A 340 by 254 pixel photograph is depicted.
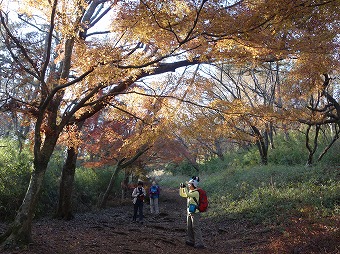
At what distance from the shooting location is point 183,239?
30.3 feet

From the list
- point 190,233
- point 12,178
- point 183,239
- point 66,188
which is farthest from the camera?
point 66,188

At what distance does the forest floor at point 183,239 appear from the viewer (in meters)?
6.50

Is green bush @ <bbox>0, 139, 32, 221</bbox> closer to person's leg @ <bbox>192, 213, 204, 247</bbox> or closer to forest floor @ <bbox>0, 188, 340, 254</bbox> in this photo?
forest floor @ <bbox>0, 188, 340, 254</bbox>

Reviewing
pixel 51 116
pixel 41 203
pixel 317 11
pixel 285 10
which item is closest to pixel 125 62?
pixel 51 116

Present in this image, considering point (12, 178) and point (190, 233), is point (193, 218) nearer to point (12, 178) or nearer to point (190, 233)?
point (190, 233)

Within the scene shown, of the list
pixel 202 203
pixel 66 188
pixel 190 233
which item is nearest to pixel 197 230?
pixel 190 233

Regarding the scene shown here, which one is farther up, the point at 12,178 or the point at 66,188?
the point at 12,178

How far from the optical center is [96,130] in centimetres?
1524

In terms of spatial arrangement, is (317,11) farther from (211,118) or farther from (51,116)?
(51,116)

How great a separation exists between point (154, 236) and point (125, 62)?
540cm

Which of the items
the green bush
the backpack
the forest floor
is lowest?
the forest floor

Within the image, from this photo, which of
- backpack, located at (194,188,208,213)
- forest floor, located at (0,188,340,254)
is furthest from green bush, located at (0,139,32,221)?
backpack, located at (194,188,208,213)

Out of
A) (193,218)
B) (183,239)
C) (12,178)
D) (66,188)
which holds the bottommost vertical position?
(183,239)

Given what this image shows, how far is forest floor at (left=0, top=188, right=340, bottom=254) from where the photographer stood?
6504 mm
